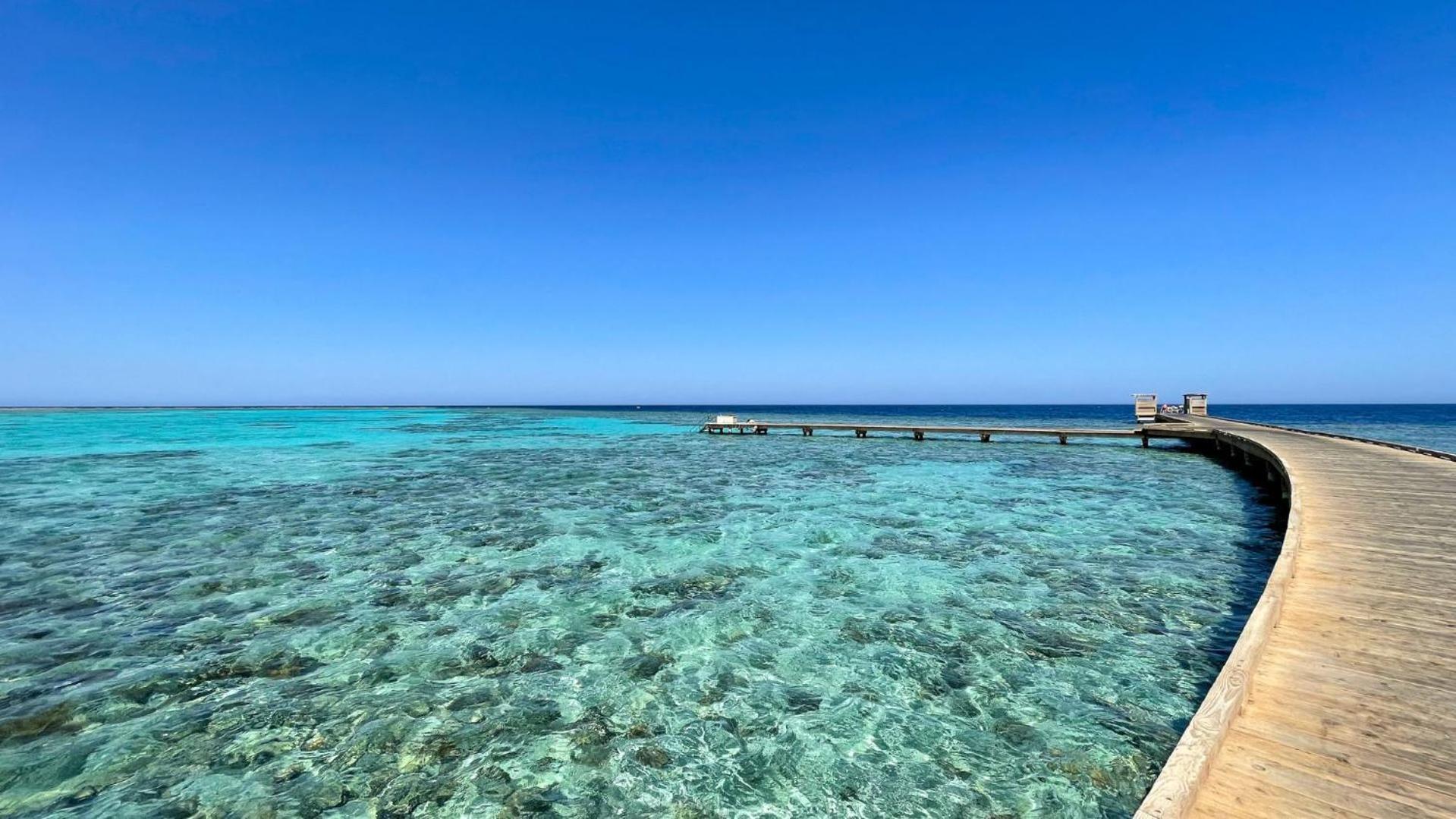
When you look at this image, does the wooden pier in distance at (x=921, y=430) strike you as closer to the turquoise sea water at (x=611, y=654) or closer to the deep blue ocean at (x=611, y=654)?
the deep blue ocean at (x=611, y=654)

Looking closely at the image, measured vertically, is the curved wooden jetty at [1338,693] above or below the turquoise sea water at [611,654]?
above

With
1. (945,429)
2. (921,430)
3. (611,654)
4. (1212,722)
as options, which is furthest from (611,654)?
(945,429)

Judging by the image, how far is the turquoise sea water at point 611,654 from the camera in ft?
13.4

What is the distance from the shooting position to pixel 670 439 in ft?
122

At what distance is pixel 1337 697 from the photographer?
3852 mm

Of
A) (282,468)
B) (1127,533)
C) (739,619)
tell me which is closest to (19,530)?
(282,468)

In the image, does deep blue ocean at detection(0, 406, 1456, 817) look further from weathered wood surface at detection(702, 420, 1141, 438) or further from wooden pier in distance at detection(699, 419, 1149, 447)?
wooden pier in distance at detection(699, 419, 1149, 447)

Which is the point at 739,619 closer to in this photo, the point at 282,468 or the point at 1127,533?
the point at 1127,533

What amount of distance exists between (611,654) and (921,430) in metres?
30.4

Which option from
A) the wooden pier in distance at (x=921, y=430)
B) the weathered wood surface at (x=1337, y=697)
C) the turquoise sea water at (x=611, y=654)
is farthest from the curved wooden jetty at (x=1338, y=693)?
the wooden pier in distance at (x=921, y=430)

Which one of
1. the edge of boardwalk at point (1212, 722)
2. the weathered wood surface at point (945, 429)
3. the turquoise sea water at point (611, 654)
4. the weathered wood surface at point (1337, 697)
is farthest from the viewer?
the weathered wood surface at point (945, 429)

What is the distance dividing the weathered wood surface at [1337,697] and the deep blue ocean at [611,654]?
91 cm

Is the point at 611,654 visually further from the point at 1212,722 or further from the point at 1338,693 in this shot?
the point at 1338,693

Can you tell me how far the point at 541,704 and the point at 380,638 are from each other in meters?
2.56
